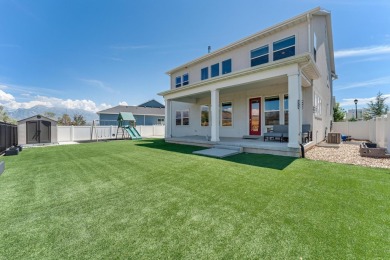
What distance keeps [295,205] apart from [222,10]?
12190mm

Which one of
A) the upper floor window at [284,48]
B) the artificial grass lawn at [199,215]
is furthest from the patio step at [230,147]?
the upper floor window at [284,48]

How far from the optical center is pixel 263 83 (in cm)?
898

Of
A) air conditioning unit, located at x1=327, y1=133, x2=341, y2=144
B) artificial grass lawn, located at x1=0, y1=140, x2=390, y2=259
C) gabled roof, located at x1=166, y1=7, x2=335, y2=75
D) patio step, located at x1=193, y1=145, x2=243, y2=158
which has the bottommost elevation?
artificial grass lawn, located at x1=0, y1=140, x2=390, y2=259

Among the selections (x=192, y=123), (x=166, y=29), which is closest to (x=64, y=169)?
(x=192, y=123)

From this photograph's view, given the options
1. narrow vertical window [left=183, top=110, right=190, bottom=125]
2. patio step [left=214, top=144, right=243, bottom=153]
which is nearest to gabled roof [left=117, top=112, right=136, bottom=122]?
narrow vertical window [left=183, top=110, right=190, bottom=125]

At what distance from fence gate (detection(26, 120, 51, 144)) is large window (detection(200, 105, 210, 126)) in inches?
509

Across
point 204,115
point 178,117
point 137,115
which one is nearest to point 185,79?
point 178,117

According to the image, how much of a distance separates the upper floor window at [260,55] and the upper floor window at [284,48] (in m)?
0.50

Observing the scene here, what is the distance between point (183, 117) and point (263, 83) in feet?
27.6

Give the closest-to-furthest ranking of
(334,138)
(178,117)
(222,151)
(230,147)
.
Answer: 1. (222,151)
2. (230,147)
3. (334,138)
4. (178,117)

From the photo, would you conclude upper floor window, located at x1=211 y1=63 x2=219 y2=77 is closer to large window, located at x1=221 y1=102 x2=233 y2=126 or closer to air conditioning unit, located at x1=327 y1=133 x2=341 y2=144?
large window, located at x1=221 y1=102 x2=233 y2=126

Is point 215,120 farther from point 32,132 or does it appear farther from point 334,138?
point 32,132

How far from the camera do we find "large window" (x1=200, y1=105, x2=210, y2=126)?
1380 centimetres

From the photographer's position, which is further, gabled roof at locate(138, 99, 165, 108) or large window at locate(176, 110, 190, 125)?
gabled roof at locate(138, 99, 165, 108)
